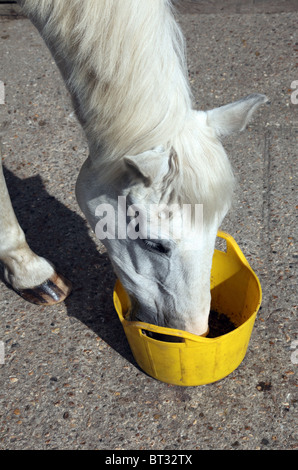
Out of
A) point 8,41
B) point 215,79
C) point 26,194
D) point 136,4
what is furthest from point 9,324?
point 8,41

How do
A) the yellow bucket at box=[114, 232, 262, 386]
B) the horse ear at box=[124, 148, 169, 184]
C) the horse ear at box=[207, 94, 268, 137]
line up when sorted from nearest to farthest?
1. the horse ear at box=[124, 148, 169, 184]
2. the horse ear at box=[207, 94, 268, 137]
3. the yellow bucket at box=[114, 232, 262, 386]

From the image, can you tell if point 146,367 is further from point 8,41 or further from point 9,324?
point 8,41

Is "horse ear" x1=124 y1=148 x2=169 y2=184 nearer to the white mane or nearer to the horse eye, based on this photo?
the white mane

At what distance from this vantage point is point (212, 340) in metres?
2.01

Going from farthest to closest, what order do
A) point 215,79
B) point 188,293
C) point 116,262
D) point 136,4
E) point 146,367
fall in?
1. point 215,79
2. point 146,367
3. point 116,262
4. point 188,293
5. point 136,4

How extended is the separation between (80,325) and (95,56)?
1.40 m

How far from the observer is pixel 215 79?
160 inches

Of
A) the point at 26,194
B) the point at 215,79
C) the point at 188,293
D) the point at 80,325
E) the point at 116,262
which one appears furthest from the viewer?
the point at 215,79

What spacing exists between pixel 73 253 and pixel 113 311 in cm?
49

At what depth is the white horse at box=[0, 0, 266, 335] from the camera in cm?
162

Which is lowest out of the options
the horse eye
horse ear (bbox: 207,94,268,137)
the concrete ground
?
the concrete ground

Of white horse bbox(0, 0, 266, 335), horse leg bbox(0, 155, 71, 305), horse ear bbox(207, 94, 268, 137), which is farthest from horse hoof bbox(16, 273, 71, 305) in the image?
horse ear bbox(207, 94, 268, 137)

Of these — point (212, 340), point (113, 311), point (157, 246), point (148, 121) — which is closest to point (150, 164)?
point (148, 121)

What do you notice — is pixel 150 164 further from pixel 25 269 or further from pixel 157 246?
pixel 25 269
